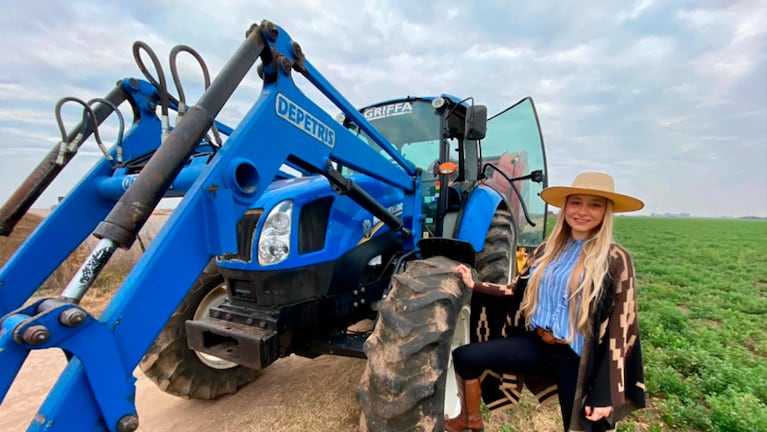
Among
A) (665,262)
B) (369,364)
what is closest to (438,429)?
(369,364)

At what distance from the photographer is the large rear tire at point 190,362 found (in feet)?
9.98

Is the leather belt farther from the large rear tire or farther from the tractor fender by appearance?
the large rear tire

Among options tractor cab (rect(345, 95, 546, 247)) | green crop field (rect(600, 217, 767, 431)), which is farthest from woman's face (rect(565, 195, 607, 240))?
green crop field (rect(600, 217, 767, 431))

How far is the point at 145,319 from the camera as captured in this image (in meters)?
1.41

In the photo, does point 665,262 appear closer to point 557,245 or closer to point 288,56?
point 557,245

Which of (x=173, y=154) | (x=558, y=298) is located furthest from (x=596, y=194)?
(x=173, y=154)

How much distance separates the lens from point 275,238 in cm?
246

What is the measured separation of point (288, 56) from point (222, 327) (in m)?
1.54

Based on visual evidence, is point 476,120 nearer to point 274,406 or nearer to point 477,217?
point 477,217

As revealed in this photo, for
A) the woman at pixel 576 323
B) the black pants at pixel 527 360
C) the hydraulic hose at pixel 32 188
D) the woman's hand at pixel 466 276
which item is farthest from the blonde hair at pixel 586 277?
the hydraulic hose at pixel 32 188

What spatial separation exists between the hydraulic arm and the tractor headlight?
1.25 feet

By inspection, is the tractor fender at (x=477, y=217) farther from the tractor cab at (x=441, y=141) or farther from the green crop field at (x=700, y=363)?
the green crop field at (x=700, y=363)

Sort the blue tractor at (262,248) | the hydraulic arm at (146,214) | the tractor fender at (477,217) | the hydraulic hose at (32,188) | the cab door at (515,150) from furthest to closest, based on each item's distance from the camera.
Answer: the cab door at (515,150)
the tractor fender at (477,217)
the hydraulic hose at (32,188)
the blue tractor at (262,248)
the hydraulic arm at (146,214)

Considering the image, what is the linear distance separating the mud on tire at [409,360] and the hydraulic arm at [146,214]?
2.57 feet
